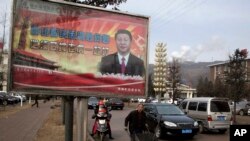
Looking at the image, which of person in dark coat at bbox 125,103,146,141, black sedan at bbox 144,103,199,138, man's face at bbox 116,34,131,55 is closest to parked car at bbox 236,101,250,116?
black sedan at bbox 144,103,199,138

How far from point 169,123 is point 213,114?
3.56 m

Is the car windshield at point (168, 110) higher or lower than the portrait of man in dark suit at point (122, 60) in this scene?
lower

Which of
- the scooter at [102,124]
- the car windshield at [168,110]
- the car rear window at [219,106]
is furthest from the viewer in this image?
the car rear window at [219,106]

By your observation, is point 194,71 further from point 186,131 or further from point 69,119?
point 69,119

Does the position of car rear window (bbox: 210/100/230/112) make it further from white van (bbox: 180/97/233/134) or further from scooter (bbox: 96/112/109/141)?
scooter (bbox: 96/112/109/141)

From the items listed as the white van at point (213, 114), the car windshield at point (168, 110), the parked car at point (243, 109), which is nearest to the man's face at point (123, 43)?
the car windshield at point (168, 110)

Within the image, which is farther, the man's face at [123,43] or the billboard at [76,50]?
the man's face at [123,43]

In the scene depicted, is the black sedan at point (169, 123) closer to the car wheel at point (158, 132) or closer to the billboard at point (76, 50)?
the car wheel at point (158, 132)

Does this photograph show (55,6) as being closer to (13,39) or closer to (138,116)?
(13,39)

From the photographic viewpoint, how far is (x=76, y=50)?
626 cm

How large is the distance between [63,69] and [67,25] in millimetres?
626

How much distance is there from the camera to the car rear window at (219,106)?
2208 centimetres

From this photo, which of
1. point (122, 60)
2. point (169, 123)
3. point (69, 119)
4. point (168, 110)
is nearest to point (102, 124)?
point (169, 123)

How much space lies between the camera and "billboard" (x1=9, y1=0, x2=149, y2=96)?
238 inches
